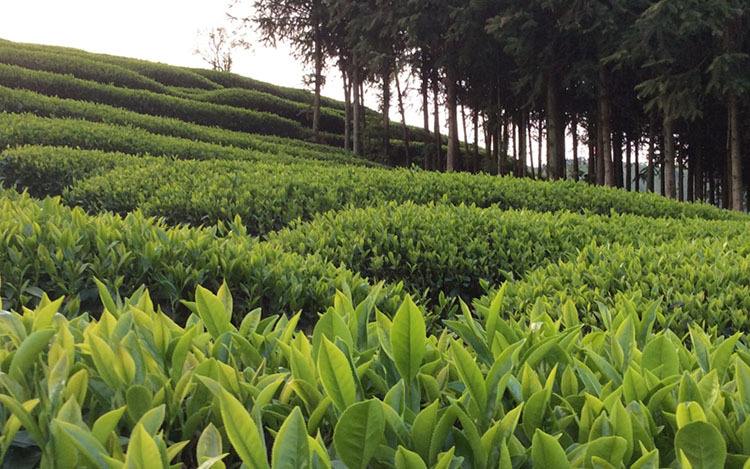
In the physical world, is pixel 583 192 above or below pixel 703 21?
below

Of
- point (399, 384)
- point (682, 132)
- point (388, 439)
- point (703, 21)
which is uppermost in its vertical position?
point (703, 21)

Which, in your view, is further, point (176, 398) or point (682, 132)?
point (682, 132)

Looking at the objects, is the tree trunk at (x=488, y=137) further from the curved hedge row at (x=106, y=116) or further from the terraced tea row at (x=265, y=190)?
the terraced tea row at (x=265, y=190)

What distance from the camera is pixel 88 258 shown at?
10.8 feet

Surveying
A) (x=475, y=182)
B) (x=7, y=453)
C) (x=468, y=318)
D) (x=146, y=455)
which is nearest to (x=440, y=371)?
(x=468, y=318)

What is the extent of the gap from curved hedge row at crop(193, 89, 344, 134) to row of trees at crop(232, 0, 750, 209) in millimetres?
3276

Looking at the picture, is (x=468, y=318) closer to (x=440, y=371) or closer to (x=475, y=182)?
(x=440, y=371)

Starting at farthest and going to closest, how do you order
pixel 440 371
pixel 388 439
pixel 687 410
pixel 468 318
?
pixel 468 318, pixel 440 371, pixel 388 439, pixel 687 410

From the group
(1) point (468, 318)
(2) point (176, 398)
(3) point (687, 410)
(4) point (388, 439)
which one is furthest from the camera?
(1) point (468, 318)

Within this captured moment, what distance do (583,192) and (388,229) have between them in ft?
13.8

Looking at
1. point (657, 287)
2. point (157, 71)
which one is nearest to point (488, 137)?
point (157, 71)

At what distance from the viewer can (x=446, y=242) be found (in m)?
4.95

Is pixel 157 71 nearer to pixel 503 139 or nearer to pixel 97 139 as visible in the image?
pixel 503 139

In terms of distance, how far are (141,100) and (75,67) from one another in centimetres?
409
